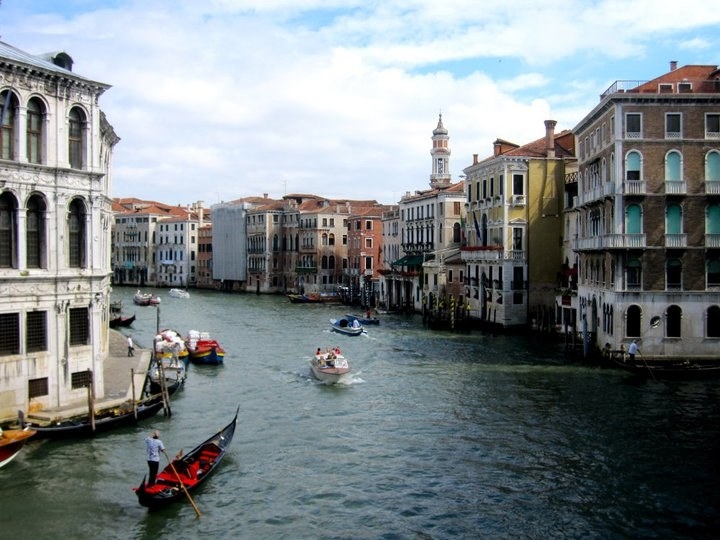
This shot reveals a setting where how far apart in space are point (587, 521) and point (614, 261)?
1421cm

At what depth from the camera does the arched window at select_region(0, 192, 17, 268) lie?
1574 cm

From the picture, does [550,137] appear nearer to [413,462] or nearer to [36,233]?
[413,462]

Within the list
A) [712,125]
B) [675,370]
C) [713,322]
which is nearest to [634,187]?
[712,125]

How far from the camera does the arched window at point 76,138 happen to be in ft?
55.5

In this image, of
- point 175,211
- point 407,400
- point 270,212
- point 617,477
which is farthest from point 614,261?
point 175,211

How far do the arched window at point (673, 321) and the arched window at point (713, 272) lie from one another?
4.30 ft

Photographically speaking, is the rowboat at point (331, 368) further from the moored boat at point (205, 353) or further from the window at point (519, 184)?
the window at point (519, 184)

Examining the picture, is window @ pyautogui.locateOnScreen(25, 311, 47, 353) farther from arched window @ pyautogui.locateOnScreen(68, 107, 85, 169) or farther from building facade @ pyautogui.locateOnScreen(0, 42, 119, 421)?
arched window @ pyautogui.locateOnScreen(68, 107, 85, 169)

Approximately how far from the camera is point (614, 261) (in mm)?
25078

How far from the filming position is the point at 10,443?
529 inches

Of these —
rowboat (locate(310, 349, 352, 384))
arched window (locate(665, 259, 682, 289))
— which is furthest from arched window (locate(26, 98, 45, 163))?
arched window (locate(665, 259, 682, 289))

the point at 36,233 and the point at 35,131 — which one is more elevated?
the point at 35,131

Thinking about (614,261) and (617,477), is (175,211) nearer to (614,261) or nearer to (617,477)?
(614,261)

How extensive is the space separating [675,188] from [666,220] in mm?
1023
